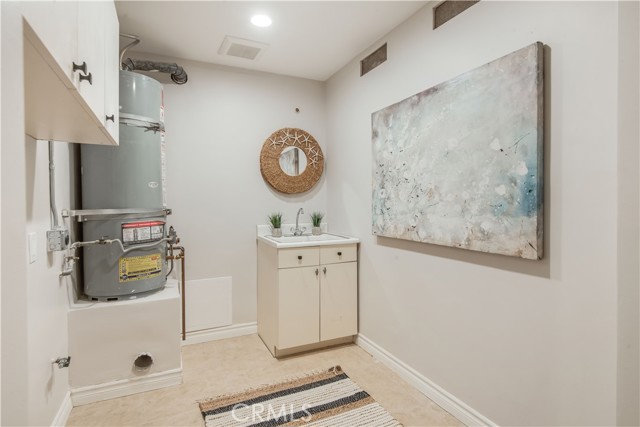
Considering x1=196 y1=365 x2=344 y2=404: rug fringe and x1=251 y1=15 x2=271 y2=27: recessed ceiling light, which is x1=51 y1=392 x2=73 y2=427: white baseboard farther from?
x1=251 y1=15 x2=271 y2=27: recessed ceiling light

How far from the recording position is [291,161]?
10.9ft

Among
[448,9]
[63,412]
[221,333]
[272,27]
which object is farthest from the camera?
[221,333]

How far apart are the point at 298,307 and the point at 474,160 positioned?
1697 mm

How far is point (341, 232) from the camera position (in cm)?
320

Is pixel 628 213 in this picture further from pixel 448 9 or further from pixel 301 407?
pixel 301 407

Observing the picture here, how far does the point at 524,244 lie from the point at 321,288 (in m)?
1.61

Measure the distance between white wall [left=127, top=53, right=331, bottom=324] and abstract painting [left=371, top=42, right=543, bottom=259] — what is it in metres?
1.30

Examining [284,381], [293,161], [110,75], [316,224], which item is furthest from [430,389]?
[110,75]

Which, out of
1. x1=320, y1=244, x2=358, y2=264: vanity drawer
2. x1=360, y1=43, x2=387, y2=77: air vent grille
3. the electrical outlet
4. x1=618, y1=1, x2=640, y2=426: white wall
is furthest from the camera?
x1=320, y1=244, x2=358, y2=264: vanity drawer

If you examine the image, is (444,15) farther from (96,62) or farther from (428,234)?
(96,62)

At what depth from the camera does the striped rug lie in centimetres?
189

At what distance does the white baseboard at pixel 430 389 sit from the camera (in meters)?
Result: 1.83

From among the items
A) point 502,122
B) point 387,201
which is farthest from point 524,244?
point 387,201

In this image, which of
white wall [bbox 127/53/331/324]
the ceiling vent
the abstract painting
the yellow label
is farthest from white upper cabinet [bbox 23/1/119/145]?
the abstract painting
